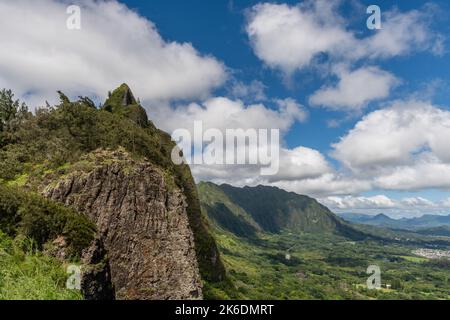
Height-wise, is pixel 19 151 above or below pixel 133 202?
above

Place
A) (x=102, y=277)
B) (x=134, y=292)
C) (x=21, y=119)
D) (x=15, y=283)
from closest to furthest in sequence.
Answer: (x=15, y=283), (x=102, y=277), (x=134, y=292), (x=21, y=119)

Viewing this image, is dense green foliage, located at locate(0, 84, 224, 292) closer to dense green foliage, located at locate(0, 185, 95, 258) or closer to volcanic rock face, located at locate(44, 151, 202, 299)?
dense green foliage, located at locate(0, 185, 95, 258)

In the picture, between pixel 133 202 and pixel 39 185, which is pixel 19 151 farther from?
pixel 133 202

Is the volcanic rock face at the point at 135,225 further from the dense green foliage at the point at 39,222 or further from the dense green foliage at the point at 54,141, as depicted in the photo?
the dense green foliage at the point at 39,222

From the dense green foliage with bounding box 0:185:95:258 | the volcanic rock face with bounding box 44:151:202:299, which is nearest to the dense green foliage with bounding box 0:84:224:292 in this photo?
the dense green foliage with bounding box 0:185:95:258

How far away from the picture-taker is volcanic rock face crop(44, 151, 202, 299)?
40.4 m

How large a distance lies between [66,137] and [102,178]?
8.72 metres

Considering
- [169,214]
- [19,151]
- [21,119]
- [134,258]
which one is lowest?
[134,258]

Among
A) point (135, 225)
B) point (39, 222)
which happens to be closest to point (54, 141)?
point (135, 225)

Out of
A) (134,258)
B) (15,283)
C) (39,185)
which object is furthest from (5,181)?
(15,283)

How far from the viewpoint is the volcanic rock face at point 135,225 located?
4041 centimetres

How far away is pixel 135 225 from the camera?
4512 centimetres
